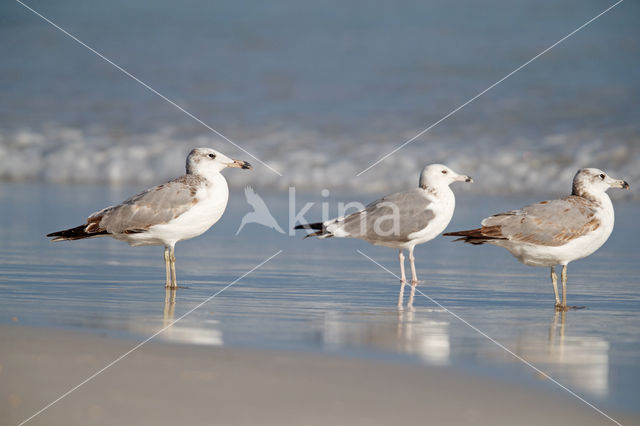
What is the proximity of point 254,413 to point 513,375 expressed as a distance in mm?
1130

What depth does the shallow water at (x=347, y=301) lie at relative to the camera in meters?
3.88

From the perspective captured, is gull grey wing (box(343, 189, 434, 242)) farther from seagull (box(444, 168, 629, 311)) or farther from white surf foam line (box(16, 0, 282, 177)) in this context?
white surf foam line (box(16, 0, 282, 177))

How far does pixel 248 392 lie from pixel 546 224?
2763 millimetres

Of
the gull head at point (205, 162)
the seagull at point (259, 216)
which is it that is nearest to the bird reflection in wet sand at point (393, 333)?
the gull head at point (205, 162)

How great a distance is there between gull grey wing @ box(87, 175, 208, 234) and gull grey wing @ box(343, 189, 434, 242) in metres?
1.33

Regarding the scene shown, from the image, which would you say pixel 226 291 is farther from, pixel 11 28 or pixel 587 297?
pixel 11 28

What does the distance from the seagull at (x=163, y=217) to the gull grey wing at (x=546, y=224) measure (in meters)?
1.89

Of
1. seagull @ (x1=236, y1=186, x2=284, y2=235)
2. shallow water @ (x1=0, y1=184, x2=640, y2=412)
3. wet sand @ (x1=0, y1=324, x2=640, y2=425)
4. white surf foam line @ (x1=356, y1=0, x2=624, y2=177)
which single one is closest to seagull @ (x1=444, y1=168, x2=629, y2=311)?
shallow water @ (x1=0, y1=184, x2=640, y2=412)

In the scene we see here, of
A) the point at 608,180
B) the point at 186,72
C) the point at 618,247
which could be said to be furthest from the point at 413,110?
the point at 608,180

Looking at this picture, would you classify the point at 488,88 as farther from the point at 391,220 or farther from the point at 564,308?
the point at 564,308

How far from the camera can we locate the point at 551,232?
5344 millimetres

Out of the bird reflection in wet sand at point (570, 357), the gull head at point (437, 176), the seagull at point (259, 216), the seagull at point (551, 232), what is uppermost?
the gull head at point (437, 176)

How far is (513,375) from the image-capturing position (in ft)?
11.6

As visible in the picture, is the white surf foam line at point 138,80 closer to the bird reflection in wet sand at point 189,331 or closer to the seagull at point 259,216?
the seagull at point 259,216
